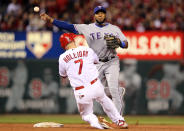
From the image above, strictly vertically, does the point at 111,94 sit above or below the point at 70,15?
below

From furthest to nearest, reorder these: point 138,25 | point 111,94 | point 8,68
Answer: point 138,25 → point 8,68 → point 111,94

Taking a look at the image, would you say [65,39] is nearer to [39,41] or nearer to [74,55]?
[74,55]

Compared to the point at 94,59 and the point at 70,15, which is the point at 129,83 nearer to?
the point at 70,15

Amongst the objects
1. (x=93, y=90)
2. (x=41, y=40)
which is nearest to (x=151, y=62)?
(x=41, y=40)

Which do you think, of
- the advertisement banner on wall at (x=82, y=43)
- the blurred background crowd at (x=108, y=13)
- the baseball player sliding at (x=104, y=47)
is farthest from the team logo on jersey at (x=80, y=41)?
the baseball player sliding at (x=104, y=47)

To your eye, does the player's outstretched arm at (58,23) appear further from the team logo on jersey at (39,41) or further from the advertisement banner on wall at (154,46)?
the advertisement banner on wall at (154,46)

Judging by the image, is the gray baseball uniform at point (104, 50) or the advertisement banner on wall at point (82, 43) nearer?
the gray baseball uniform at point (104, 50)

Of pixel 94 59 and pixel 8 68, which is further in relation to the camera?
pixel 8 68
